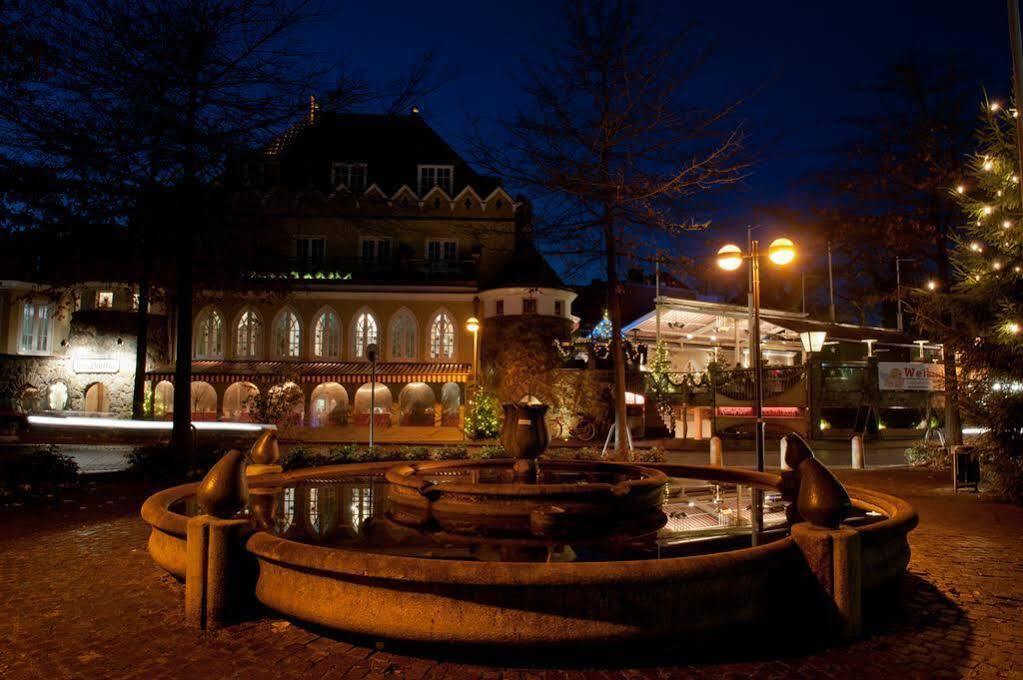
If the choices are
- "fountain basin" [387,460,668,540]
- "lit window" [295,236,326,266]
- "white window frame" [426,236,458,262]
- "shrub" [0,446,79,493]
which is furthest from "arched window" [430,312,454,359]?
"fountain basin" [387,460,668,540]

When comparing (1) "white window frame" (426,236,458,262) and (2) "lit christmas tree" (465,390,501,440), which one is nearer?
(2) "lit christmas tree" (465,390,501,440)

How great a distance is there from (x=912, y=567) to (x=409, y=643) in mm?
5605

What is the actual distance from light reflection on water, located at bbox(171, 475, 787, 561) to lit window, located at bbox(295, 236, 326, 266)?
2510 centimetres

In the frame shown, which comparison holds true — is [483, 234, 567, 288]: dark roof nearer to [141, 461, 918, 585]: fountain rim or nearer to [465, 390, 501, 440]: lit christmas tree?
[465, 390, 501, 440]: lit christmas tree

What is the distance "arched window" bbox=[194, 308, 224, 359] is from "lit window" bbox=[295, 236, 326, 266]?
17.0 feet

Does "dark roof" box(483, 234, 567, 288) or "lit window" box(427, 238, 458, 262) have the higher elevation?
"lit window" box(427, 238, 458, 262)

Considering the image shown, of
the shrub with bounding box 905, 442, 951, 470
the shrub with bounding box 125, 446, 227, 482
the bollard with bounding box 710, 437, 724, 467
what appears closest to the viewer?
the shrub with bounding box 125, 446, 227, 482

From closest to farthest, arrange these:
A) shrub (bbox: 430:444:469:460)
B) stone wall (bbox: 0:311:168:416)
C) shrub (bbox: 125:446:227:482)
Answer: shrub (bbox: 125:446:227:482)
shrub (bbox: 430:444:469:460)
stone wall (bbox: 0:311:168:416)

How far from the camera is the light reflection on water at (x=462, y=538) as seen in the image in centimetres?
574

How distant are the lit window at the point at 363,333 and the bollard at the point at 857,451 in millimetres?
22179

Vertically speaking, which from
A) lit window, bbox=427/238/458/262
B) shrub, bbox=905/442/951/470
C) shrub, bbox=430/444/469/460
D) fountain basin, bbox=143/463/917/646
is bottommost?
shrub, bbox=905/442/951/470

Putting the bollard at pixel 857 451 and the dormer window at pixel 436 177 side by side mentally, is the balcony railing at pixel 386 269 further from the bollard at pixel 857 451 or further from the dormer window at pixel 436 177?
the bollard at pixel 857 451

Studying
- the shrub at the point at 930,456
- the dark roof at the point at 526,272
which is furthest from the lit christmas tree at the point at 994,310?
the dark roof at the point at 526,272

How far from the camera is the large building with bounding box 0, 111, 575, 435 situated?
3055 cm
